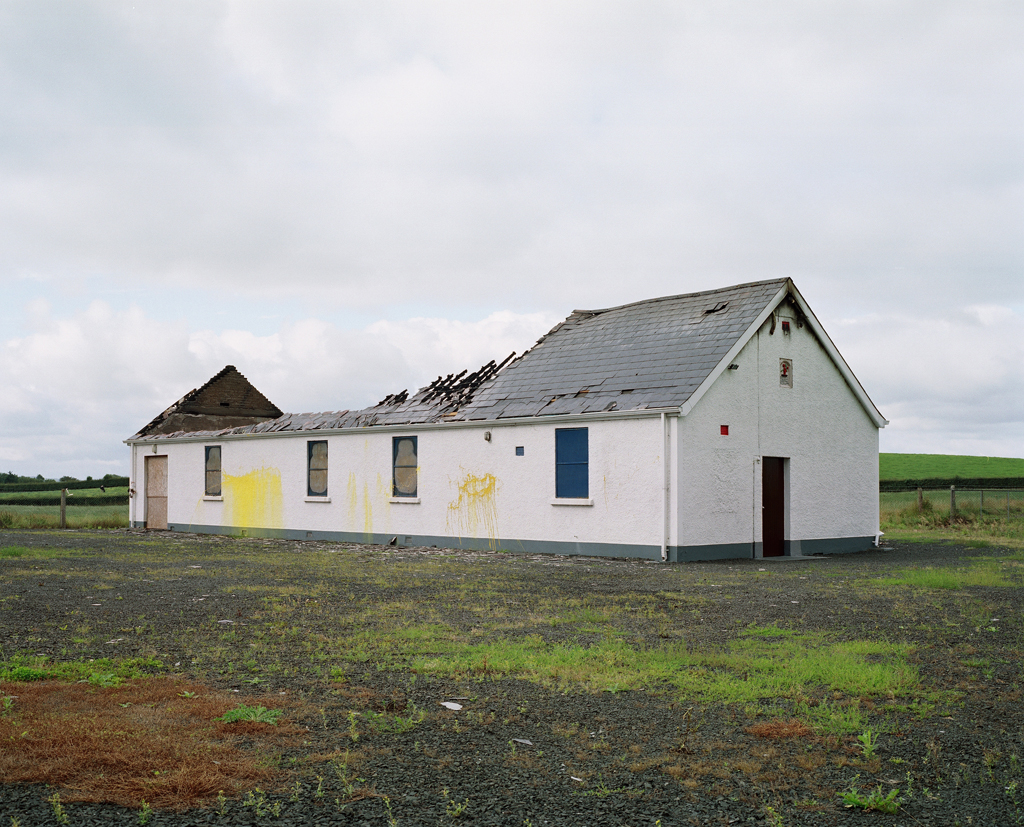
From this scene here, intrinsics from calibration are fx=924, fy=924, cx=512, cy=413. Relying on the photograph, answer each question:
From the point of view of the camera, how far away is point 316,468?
1003 inches

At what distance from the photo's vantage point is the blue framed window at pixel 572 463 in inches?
761

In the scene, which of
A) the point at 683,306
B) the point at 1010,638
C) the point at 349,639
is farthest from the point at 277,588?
the point at 683,306

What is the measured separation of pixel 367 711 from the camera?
5809 mm

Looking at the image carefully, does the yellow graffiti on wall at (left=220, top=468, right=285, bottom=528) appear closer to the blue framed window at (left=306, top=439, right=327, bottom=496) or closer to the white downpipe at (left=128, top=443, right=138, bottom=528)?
the blue framed window at (left=306, top=439, right=327, bottom=496)

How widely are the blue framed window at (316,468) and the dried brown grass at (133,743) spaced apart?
62.9 ft

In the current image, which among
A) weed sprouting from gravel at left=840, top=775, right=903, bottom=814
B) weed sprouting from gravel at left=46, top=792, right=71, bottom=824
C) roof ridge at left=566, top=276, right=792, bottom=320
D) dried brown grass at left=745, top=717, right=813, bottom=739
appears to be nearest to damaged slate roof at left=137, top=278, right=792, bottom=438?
roof ridge at left=566, top=276, right=792, bottom=320

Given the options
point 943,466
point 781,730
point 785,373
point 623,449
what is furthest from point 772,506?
point 943,466

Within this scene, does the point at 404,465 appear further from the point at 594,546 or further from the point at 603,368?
the point at 594,546

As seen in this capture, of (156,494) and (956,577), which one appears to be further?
(156,494)

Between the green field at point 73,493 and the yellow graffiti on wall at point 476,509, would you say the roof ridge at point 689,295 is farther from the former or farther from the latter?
the green field at point 73,493

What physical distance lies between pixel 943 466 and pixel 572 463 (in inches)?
2026

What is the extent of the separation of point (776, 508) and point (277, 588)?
39.6ft

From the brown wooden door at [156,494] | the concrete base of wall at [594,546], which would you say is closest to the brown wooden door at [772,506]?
the concrete base of wall at [594,546]

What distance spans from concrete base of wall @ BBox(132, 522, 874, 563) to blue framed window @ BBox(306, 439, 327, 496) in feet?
3.87
